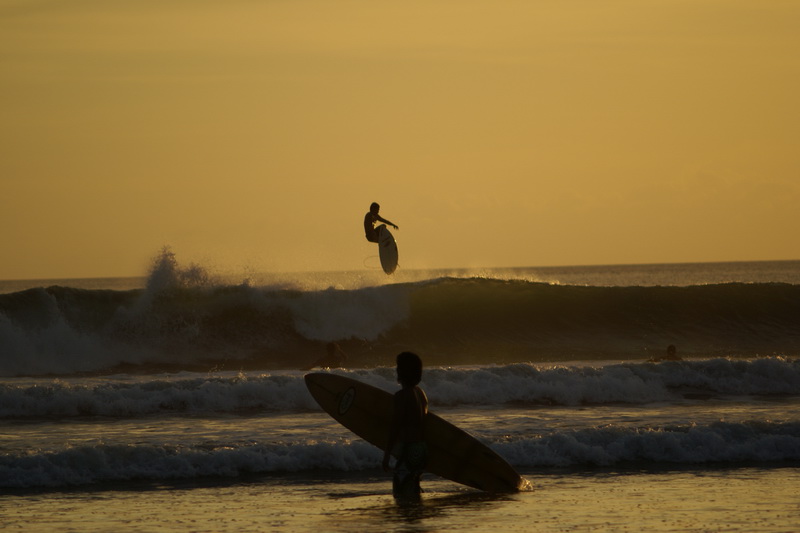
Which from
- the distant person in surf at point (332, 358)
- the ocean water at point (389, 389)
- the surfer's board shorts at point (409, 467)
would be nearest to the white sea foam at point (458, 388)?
the ocean water at point (389, 389)

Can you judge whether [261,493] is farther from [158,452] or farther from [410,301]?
[410,301]

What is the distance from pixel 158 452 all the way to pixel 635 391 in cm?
779

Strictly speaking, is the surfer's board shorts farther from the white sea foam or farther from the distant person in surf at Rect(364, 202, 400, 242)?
the distant person in surf at Rect(364, 202, 400, 242)

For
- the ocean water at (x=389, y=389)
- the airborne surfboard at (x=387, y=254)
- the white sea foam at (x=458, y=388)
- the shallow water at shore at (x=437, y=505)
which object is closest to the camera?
the shallow water at shore at (x=437, y=505)

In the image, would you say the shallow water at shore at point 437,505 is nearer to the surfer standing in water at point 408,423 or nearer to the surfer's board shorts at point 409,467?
the surfer's board shorts at point 409,467

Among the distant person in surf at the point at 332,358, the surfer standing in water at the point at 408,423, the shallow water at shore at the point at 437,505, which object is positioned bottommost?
the shallow water at shore at the point at 437,505

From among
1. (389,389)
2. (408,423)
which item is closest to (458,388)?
(389,389)

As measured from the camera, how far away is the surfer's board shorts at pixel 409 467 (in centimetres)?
805

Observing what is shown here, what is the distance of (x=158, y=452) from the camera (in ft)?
34.4

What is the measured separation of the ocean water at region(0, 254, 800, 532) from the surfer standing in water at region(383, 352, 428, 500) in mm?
454

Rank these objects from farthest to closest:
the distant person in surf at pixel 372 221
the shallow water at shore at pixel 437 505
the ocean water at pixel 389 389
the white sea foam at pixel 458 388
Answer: the distant person in surf at pixel 372 221
the white sea foam at pixel 458 388
the ocean water at pixel 389 389
the shallow water at shore at pixel 437 505

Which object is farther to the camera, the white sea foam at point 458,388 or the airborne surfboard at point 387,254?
the airborne surfboard at point 387,254

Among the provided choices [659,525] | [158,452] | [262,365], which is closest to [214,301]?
[262,365]

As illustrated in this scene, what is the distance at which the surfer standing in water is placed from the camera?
794 cm
